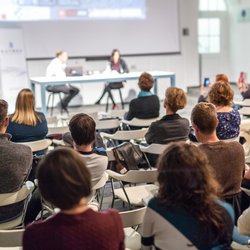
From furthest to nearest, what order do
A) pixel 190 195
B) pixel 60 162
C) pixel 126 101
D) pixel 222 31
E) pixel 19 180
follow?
1. pixel 222 31
2. pixel 126 101
3. pixel 19 180
4. pixel 190 195
5. pixel 60 162

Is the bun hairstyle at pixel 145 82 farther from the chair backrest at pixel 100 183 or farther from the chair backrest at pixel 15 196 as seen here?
the chair backrest at pixel 15 196

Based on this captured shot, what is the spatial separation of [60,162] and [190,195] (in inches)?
21.1

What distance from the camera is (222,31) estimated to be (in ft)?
37.9

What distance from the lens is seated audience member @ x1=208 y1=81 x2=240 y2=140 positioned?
334cm

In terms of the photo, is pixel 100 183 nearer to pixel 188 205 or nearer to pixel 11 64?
pixel 188 205

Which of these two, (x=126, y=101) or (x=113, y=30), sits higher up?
(x=113, y=30)

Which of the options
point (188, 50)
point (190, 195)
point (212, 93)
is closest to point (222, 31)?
point (188, 50)

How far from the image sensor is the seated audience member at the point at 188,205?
1.63 meters

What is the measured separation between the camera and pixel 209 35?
11.4m

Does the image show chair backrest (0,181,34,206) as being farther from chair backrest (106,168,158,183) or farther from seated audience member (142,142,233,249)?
seated audience member (142,142,233,249)

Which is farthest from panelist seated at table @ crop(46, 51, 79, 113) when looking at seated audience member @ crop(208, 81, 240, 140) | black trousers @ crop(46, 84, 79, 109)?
seated audience member @ crop(208, 81, 240, 140)

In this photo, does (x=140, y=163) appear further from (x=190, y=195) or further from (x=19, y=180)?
(x=190, y=195)

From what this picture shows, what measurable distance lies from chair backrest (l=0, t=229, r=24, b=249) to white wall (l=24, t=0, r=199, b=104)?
24.0 feet

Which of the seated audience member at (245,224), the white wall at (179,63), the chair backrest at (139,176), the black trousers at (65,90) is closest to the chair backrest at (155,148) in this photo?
the chair backrest at (139,176)
